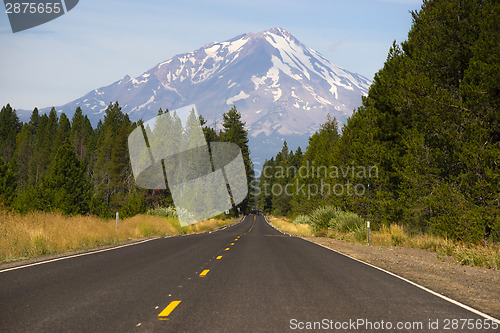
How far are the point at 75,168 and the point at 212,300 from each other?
52.9 m

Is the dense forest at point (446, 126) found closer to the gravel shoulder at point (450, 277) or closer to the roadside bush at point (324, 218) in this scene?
the gravel shoulder at point (450, 277)

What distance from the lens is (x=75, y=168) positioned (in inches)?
2205

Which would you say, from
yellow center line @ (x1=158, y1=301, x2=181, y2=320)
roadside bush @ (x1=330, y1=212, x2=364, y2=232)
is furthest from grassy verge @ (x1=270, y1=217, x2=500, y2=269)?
yellow center line @ (x1=158, y1=301, x2=181, y2=320)

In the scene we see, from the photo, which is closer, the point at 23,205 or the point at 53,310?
the point at 53,310

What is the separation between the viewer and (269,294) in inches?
322

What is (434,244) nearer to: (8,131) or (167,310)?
(167,310)

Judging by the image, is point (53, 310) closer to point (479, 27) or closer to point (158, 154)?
point (479, 27)

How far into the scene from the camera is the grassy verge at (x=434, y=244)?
14914mm

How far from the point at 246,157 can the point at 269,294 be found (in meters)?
101

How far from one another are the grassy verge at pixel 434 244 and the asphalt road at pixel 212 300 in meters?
5.04

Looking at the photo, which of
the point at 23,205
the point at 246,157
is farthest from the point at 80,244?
the point at 246,157

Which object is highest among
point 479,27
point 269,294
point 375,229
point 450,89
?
point 479,27

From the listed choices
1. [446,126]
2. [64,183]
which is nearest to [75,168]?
[64,183]

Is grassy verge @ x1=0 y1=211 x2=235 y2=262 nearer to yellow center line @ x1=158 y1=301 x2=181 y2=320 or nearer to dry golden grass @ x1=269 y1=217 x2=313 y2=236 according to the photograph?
yellow center line @ x1=158 y1=301 x2=181 y2=320
